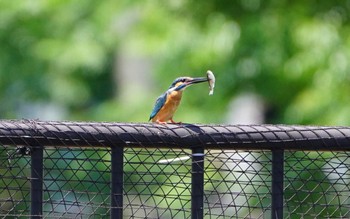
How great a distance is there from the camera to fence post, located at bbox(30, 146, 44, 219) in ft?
8.76

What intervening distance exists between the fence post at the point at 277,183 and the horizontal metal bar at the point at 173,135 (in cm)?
3

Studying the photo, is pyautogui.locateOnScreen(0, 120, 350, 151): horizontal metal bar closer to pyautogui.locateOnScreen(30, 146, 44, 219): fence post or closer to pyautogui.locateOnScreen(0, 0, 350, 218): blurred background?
pyautogui.locateOnScreen(30, 146, 44, 219): fence post

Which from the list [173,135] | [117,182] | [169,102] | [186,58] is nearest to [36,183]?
[117,182]

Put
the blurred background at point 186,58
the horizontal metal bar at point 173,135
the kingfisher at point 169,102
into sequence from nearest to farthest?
the horizontal metal bar at point 173,135
the kingfisher at point 169,102
the blurred background at point 186,58

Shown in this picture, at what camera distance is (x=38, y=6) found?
12.8 metres

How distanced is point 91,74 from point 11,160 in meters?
11.7

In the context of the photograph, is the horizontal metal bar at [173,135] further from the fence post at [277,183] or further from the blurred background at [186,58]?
the blurred background at [186,58]

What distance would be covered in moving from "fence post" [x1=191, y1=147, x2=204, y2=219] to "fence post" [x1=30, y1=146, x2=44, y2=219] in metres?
0.41

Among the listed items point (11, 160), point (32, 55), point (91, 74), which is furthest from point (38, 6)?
point (11, 160)

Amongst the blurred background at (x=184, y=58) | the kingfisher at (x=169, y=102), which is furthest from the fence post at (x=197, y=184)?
the blurred background at (x=184, y=58)

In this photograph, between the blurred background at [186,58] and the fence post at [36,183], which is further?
the blurred background at [186,58]

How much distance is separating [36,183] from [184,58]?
7.21 metres

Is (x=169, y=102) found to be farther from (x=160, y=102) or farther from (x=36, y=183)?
(x=36, y=183)

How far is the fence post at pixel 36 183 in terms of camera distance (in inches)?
105
